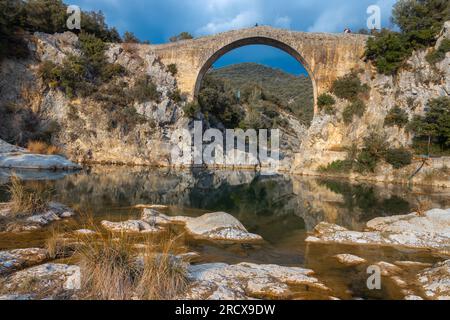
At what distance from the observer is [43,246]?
5.02 meters

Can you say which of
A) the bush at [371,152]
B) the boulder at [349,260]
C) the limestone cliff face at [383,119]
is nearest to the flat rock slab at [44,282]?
the boulder at [349,260]

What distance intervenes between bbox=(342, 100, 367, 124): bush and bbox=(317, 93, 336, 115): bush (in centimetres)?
104

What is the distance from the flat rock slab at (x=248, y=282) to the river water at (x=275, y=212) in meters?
0.34

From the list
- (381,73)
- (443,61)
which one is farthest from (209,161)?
(443,61)

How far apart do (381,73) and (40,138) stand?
2459 cm

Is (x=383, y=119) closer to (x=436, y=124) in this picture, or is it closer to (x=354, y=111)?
(x=354, y=111)

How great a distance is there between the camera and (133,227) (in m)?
6.49

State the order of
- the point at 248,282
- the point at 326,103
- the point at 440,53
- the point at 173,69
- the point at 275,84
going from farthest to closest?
the point at 275,84, the point at 173,69, the point at 326,103, the point at 440,53, the point at 248,282

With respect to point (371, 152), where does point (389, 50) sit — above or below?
above

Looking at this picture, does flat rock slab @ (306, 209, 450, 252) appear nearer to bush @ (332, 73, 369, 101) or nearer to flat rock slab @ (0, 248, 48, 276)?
flat rock slab @ (0, 248, 48, 276)

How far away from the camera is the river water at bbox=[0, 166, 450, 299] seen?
17.0 ft

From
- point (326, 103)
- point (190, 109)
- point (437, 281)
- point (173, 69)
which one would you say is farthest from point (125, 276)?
point (173, 69)

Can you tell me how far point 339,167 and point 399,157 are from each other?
4.15 m

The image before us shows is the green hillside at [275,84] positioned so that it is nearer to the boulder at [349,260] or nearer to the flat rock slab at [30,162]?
the flat rock slab at [30,162]
